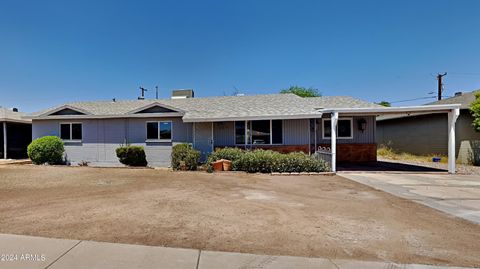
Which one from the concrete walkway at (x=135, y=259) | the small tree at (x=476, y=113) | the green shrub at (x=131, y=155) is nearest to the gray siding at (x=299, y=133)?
the green shrub at (x=131, y=155)

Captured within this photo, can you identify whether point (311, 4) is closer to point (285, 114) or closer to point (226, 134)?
point (285, 114)

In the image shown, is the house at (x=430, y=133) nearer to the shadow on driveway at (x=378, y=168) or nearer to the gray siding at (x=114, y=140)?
the shadow on driveway at (x=378, y=168)

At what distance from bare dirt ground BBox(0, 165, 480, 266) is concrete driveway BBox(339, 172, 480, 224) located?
567 mm

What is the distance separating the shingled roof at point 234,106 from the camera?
14.2 meters

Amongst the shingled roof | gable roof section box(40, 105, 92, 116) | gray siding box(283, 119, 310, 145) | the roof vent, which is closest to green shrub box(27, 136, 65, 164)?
gable roof section box(40, 105, 92, 116)

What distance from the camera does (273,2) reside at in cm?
1346

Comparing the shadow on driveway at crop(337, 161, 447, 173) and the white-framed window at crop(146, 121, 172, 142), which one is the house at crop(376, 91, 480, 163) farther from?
the white-framed window at crop(146, 121, 172, 142)

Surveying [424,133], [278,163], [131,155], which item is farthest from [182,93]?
[424,133]

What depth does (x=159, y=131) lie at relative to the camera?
15.3 meters

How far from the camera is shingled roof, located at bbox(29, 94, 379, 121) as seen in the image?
46.7 feet

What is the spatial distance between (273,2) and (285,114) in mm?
5818

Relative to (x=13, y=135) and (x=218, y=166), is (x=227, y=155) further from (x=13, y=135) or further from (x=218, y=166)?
(x=13, y=135)

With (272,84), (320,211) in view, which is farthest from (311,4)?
(272,84)

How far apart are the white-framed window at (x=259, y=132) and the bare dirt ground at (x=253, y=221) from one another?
22.2ft
